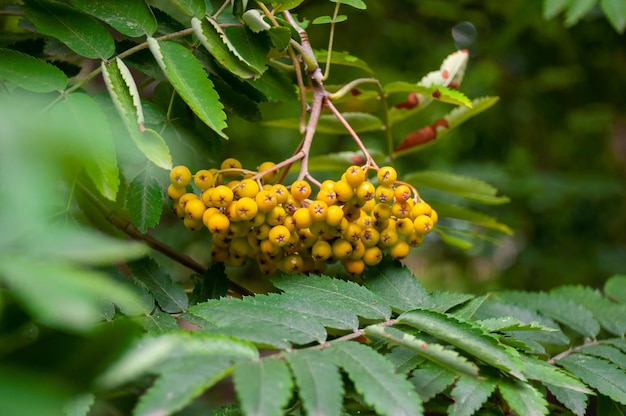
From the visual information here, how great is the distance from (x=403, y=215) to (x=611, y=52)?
2060 mm

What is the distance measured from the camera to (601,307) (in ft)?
4.05

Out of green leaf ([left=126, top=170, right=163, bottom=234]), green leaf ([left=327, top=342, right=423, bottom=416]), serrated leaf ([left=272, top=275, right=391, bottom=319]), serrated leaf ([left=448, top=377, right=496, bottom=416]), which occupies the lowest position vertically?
serrated leaf ([left=272, top=275, right=391, bottom=319])

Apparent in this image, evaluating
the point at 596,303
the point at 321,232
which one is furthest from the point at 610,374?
the point at 321,232

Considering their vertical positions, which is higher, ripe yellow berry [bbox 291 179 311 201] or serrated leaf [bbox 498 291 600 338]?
ripe yellow berry [bbox 291 179 311 201]

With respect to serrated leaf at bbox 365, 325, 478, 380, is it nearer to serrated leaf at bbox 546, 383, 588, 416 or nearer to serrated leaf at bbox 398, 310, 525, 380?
serrated leaf at bbox 398, 310, 525, 380

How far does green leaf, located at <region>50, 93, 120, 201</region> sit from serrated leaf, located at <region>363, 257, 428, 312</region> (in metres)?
0.42

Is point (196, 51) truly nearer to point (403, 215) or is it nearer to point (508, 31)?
point (403, 215)

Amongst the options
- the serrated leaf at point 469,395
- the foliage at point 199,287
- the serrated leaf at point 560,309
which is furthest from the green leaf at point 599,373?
the serrated leaf at point 469,395

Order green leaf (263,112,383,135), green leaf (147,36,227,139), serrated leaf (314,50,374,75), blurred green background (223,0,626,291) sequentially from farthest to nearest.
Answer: blurred green background (223,0,626,291)
green leaf (263,112,383,135)
serrated leaf (314,50,374,75)
green leaf (147,36,227,139)

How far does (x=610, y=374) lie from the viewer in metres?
0.96

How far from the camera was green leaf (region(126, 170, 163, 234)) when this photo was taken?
0.95m

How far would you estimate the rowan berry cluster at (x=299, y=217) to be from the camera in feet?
2.97

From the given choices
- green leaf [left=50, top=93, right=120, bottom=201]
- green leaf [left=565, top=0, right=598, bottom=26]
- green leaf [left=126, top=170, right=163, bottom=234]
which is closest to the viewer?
green leaf [left=50, top=93, right=120, bottom=201]

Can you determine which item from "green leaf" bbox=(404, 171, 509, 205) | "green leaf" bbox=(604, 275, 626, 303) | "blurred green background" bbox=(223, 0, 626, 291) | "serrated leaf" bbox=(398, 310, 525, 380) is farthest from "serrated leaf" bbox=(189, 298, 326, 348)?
"blurred green background" bbox=(223, 0, 626, 291)
